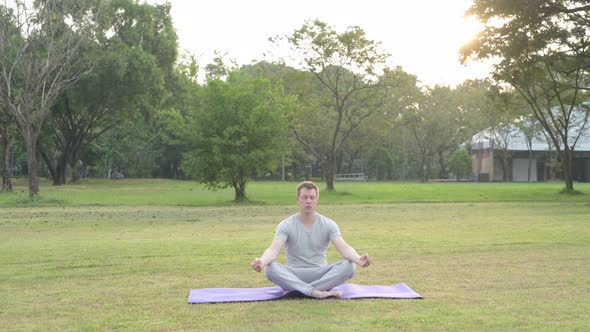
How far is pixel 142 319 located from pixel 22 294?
237 centimetres

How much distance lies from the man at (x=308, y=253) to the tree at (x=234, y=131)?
22741 millimetres

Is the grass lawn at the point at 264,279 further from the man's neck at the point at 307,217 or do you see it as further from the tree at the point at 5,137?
the tree at the point at 5,137

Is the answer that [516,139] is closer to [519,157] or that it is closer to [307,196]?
[519,157]

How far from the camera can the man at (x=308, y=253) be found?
7789 millimetres

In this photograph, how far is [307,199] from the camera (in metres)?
7.74

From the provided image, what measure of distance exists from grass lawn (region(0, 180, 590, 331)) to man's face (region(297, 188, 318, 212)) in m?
1.06

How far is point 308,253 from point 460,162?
7246 centimetres

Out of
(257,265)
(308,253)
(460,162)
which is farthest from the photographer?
(460,162)

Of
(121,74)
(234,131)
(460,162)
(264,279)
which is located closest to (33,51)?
(234,131)

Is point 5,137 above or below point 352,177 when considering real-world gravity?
above

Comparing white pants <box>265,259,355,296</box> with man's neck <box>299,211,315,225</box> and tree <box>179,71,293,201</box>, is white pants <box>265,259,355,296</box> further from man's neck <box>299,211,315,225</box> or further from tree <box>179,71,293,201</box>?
tree <box>179,71,293,201</box>

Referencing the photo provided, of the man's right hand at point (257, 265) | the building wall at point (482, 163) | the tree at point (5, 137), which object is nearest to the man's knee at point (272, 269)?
the man's right hand at point (257, 265)

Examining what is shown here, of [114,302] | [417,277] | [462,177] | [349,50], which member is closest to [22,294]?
[114,302]

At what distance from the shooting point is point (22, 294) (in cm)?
827
